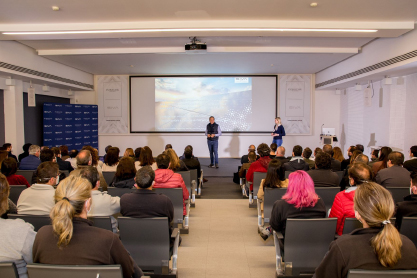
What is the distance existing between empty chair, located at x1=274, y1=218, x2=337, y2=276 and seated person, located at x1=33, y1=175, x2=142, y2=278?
143cm

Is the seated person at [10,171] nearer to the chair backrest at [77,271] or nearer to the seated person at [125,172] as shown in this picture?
the seated person at [125,172]

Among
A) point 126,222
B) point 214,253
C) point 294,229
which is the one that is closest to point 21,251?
point 126,222

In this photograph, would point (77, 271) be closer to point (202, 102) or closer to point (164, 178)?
point (164, 178)

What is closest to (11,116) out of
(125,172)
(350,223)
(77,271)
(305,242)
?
(125,172)

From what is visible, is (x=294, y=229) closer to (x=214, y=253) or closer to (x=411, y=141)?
(x=214, y=253)

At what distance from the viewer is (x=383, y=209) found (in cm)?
150

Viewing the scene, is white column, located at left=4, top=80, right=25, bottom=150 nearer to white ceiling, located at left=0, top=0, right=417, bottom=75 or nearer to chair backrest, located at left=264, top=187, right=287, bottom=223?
white ceiling, located at left=0, top=0, right=417, bottom=75

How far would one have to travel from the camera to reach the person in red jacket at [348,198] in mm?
2789

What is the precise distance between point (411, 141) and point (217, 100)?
6.58 meters

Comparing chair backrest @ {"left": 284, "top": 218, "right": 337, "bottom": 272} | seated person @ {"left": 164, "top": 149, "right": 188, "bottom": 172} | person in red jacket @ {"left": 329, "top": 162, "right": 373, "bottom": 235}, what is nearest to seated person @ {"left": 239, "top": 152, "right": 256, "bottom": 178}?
seated person @ {"left": 164, "top": 149, "right": 188, "bottom": 172}

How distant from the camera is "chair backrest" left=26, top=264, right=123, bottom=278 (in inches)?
60.1

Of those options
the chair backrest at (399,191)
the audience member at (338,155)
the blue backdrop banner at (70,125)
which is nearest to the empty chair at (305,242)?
the chair backrest at (399,191)

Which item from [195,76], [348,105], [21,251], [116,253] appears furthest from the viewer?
[195,76]

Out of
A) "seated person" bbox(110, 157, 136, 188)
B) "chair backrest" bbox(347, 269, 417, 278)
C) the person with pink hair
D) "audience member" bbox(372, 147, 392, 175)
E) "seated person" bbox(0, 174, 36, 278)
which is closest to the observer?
"chair backrest" bbox(347, 269, 417, 278)
